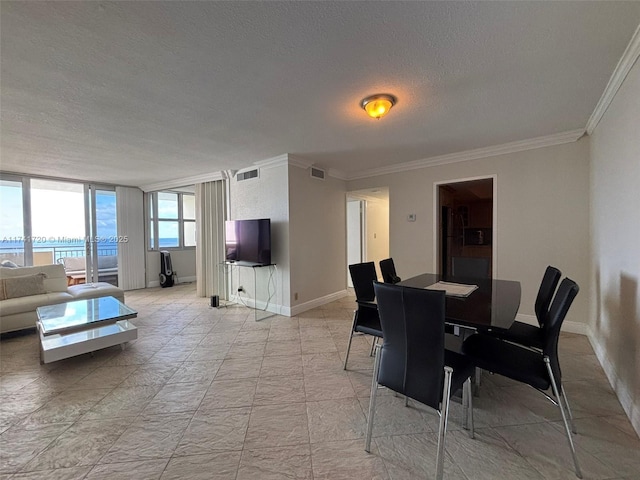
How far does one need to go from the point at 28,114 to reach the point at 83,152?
1.29m

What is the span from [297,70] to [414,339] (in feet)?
6.02

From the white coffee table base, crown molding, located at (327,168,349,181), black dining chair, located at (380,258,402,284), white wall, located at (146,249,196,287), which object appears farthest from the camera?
white wall, located at (146,249,196,287)

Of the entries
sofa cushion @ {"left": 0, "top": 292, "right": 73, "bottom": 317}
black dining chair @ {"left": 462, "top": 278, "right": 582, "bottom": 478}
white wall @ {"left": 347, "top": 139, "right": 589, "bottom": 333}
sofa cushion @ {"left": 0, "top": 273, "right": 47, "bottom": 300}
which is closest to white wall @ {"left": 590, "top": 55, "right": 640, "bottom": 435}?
white wall @ {"left": 347, "top": 139, "right": 589, "bottom": 333}

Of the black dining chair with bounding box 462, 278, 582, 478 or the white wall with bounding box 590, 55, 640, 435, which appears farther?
the white wall with bounding box 590, 55, 640, 435

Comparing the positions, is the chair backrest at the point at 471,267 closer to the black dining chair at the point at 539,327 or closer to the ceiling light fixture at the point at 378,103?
the black dining chair at the point at 539,327

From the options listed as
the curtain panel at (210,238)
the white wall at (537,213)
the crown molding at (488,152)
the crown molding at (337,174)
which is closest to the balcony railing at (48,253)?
the curtain panel at (210,238)

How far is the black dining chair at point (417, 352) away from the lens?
131 cm

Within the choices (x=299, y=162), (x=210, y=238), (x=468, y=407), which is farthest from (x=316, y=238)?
(x=468, y=407)

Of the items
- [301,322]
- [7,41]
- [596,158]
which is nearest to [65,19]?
[7,41]

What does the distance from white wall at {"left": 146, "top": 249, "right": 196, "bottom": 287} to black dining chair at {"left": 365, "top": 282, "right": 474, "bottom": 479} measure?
6.63 meters

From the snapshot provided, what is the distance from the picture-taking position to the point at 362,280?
8.82ft

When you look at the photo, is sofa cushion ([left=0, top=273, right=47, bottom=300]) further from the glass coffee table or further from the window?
the window

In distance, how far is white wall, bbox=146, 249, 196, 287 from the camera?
6.61 m

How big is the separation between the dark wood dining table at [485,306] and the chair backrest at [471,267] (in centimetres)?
54
